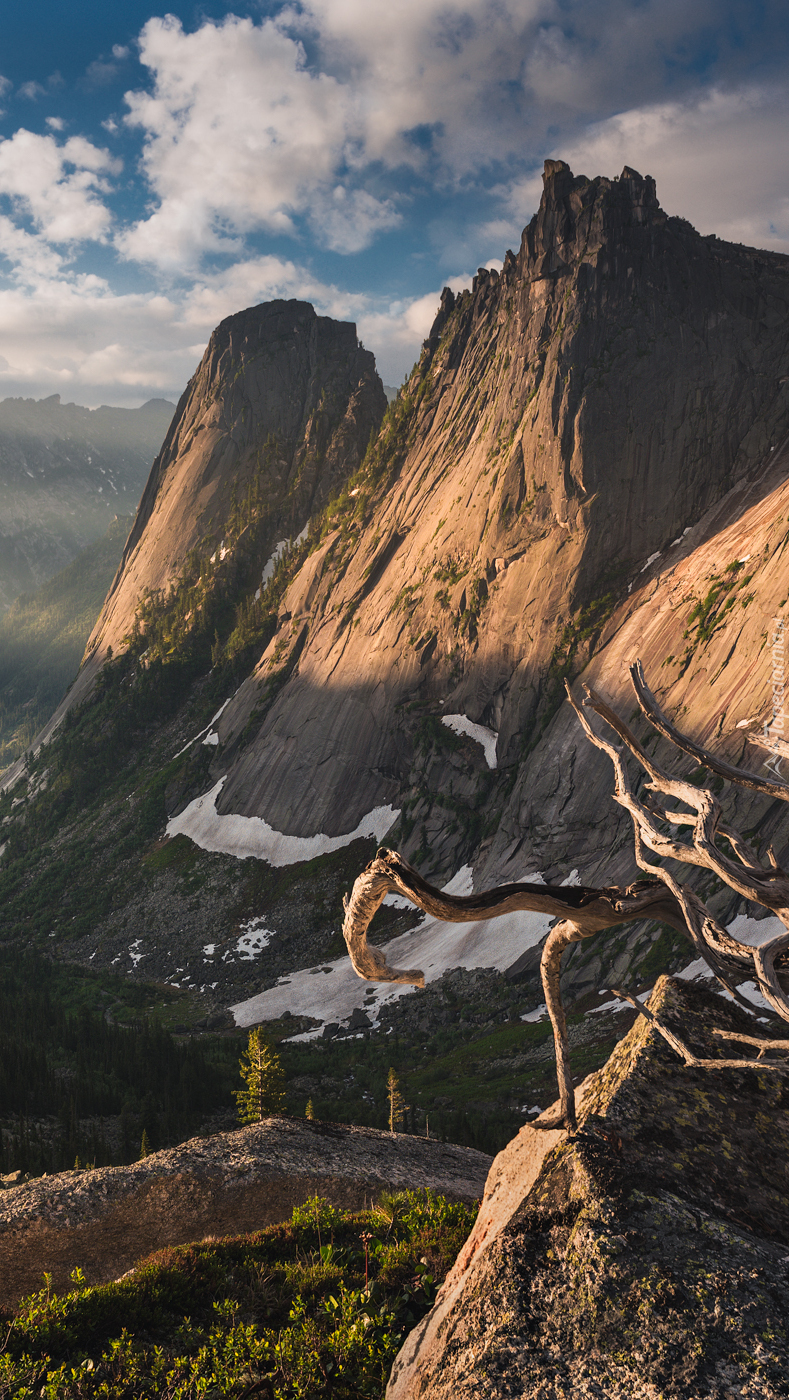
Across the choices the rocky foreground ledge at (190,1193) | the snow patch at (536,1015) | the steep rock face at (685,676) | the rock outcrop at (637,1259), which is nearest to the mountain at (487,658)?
the steep rock face at (685,676)

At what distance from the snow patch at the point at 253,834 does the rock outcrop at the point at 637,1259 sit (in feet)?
252

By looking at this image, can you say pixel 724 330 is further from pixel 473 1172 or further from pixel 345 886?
pixel 473 1172

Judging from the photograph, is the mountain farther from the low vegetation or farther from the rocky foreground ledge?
the low vegetation

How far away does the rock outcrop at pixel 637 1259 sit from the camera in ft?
13.7

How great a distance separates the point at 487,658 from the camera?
81688mm

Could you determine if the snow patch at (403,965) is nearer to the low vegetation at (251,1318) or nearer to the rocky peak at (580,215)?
the low vegetation at (251,1318)

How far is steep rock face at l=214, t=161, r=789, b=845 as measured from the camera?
75.3 m

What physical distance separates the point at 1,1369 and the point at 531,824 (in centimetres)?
6239

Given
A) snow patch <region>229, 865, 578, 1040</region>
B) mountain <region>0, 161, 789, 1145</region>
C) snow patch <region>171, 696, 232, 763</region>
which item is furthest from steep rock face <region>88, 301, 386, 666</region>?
snow patch <region>229, 865, 578, 1040</region>

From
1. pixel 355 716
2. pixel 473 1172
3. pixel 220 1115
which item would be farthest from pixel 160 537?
pixel 473 1172

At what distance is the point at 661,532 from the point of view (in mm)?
74812

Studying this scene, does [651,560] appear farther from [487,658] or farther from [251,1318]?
[251,1318]

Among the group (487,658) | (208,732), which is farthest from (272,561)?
(487,658)

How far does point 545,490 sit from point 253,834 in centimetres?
5260
